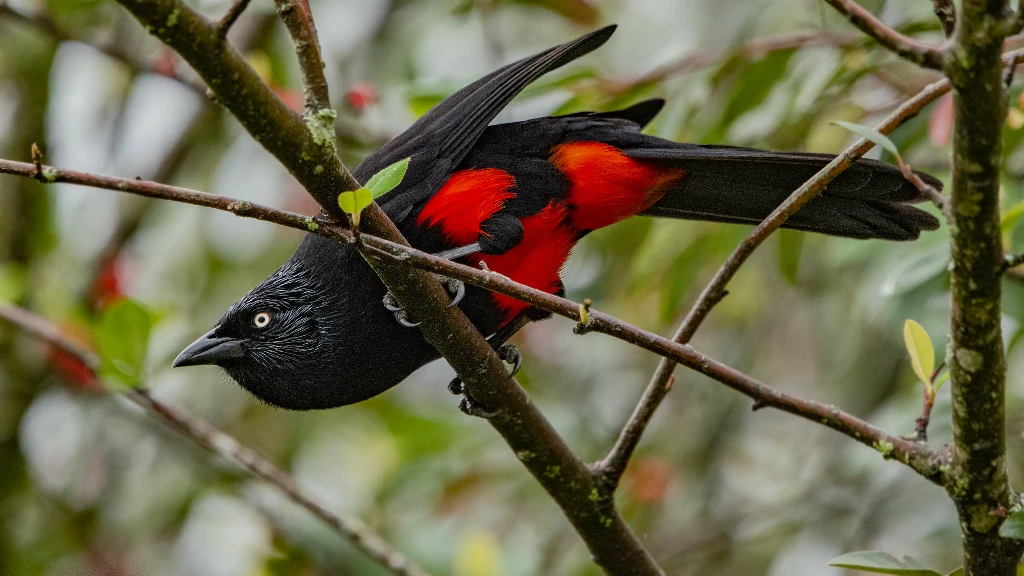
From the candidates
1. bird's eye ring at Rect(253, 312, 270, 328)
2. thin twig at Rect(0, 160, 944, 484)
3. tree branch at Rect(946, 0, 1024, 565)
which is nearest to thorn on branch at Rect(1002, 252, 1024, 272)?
tree branch at Rect(946, 0, 1024, 565)

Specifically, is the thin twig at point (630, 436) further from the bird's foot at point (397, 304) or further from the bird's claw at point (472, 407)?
the bird's foot at point (397, 304)

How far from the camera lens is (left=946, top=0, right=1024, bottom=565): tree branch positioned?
159 centimetres

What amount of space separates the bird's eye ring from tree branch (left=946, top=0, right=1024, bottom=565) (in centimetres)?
215

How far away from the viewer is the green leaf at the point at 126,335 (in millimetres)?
3328

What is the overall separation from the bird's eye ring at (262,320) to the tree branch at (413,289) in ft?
3.23

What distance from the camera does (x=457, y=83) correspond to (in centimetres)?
386

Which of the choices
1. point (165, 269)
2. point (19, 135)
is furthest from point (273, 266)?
point (19, 135)

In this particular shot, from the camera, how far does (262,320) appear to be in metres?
3.39

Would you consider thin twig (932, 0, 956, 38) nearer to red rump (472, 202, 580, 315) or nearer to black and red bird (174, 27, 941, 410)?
black and red bird (174, 27, 941, 410)

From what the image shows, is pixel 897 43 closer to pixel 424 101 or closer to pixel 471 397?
pixel 471 397

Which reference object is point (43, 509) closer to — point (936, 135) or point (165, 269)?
point (165, 269)

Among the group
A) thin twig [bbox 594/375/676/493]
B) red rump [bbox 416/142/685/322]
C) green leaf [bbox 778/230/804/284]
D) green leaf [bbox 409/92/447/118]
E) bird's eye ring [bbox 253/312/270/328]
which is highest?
green leaf [bbox 409/92/447/118]

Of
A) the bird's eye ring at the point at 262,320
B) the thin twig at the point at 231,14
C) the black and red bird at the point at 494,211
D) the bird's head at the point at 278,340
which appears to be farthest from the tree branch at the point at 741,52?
the thin twig at the point at 231,14

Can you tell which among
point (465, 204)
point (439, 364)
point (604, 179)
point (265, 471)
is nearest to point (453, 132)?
point (465, 204)
